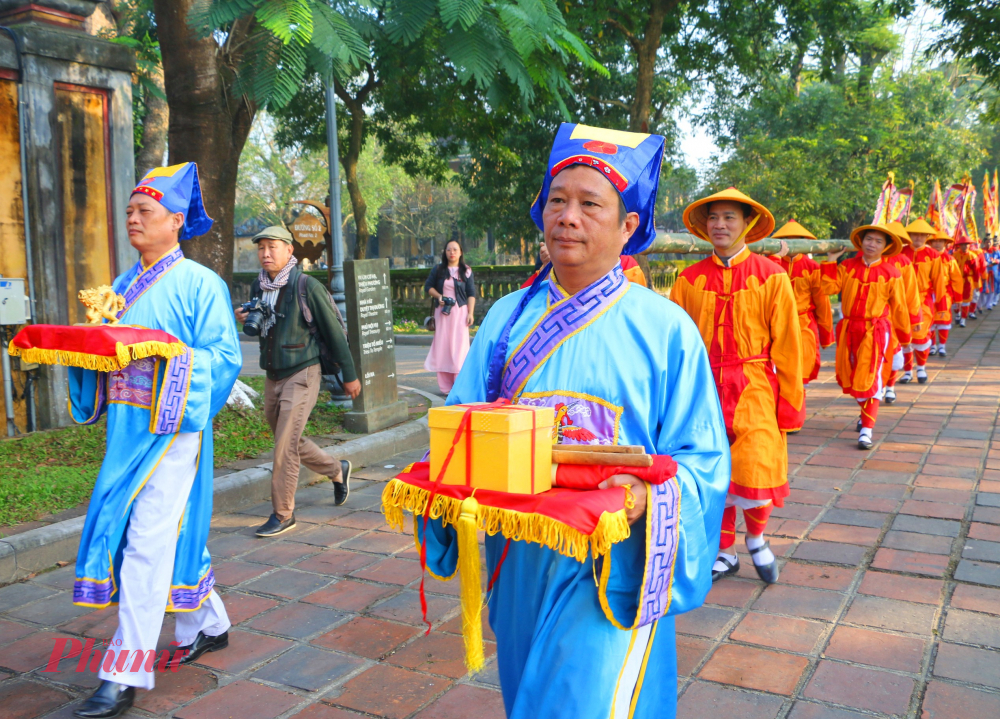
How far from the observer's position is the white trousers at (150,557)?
3.25m

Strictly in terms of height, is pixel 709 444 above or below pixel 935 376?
above

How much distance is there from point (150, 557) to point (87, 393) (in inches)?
32.4

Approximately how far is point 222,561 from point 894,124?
2602cm

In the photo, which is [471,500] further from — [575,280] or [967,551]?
[967,551]

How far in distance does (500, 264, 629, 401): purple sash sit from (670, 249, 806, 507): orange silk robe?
7.93ft

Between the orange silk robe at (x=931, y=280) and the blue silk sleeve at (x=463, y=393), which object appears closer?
the blue silk sleeve at (x=463, y=393)

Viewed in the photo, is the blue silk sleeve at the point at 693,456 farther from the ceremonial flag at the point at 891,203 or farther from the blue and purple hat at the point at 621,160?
the ceremonial flag at the point at 891,203

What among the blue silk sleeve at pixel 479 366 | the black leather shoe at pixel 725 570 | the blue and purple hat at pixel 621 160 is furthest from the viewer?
the black leather shoe at pixel 725 570

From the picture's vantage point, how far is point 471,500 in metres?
1.79

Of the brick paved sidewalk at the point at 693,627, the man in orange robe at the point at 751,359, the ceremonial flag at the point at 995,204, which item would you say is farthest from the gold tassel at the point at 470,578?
the ceremonial flag at the point at 995,204

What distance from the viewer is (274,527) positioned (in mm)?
5539

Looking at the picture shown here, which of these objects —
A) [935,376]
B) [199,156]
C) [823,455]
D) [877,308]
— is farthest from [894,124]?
[199,156]

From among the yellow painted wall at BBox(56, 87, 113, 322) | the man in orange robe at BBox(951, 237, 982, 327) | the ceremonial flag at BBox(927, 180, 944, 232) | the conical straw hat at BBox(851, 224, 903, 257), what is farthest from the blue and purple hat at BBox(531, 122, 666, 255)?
the man in orange robe at BBox(951, 237, 982, 327)

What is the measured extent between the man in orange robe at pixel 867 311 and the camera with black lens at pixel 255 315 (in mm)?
5617
